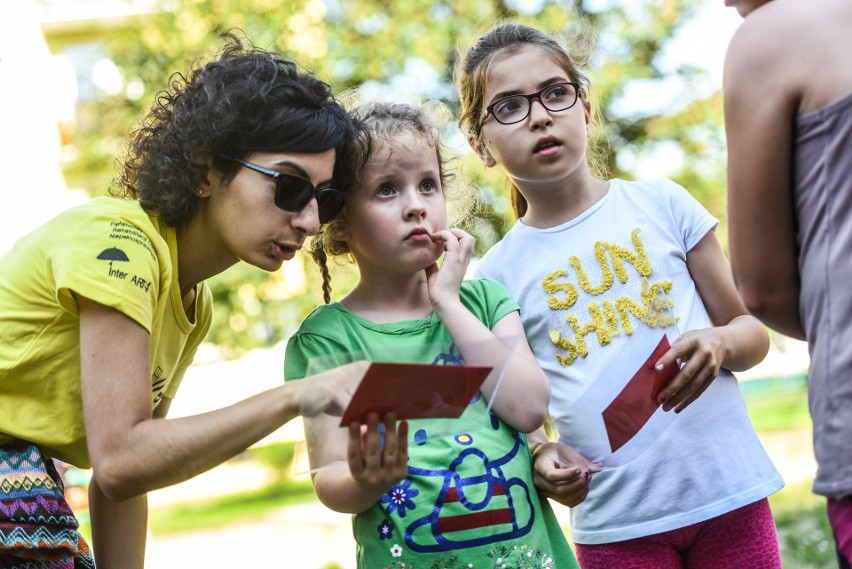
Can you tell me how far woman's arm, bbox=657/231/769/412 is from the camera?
2332 mm

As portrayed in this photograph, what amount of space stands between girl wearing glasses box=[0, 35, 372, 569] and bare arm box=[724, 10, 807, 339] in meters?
0.79

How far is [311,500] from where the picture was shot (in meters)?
15.5

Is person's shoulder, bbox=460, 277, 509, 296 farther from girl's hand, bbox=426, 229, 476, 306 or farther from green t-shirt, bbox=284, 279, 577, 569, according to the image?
green t-shirt, bbox=284, 279, 577, 569

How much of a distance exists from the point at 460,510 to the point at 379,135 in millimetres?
1046

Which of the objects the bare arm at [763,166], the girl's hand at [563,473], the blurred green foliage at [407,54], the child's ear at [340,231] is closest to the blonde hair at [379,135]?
the child's ear at [340,231]

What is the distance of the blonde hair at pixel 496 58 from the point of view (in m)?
2.95

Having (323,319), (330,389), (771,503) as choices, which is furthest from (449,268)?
(771,503)

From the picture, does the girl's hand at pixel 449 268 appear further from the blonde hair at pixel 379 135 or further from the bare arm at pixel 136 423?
the bare arm at pixel 136 423

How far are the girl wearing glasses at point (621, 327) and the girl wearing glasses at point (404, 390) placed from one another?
0.50 ft

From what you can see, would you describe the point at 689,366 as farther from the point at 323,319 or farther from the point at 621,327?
the point at 323,319

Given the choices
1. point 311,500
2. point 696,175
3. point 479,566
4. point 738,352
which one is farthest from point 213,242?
point 311,500

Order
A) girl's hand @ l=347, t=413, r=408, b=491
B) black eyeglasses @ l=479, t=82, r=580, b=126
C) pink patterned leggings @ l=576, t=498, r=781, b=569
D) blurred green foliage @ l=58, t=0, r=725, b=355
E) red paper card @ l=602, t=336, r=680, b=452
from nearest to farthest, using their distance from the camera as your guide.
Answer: girl's hand @ l=347, t=413, r=408, b=491, red paper card @ l=602, t=336, r=680, b=452, pink patterned leggings @ l=576, t=498, r=781, b=569, black eyeglasses @ l=479, t=82, r=580, b=126, blurred green foliage @ l=58, t=0, r=725, b=355

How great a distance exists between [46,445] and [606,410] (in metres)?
1.35

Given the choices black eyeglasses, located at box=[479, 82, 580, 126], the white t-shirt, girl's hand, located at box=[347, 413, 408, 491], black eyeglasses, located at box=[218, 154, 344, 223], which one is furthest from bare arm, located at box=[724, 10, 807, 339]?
black eyeglasses, located at box=[479, 82, 580, 126]
